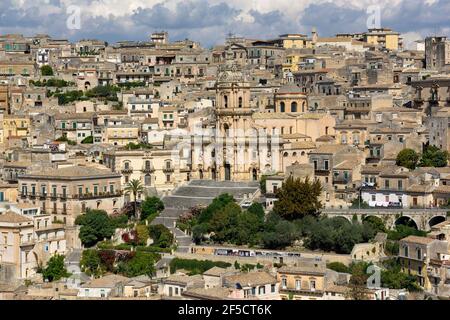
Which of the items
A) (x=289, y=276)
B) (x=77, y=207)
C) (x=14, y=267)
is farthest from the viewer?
(x=77, y=207)

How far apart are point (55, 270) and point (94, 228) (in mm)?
3200

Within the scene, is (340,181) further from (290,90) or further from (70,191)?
(290,90)

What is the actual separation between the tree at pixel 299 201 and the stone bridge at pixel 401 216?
2.34ft

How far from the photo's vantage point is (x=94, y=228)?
3894 centimetres

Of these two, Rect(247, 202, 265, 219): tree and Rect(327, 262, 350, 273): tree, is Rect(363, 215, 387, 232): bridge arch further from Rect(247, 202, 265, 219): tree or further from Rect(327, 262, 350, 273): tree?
Rect(247, 202, 265, 219): tree

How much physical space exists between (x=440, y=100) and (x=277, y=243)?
59.5ft

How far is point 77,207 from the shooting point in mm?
40562

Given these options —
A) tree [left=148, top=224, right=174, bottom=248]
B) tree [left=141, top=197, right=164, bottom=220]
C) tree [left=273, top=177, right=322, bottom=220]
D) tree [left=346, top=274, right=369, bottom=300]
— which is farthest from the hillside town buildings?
tree [left=148, top=224, right=174, bottom=248]

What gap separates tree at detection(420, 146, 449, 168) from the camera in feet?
136

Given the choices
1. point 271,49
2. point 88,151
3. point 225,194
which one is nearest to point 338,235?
point 225,194

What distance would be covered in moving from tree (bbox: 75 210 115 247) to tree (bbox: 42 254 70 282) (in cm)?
198
